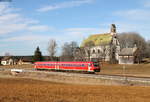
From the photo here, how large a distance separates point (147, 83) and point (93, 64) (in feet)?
70.7

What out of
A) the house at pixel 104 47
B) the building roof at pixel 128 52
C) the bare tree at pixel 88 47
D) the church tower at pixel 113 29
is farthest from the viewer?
the church tower at pixel 113 29

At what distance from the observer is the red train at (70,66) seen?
5262 centimetres

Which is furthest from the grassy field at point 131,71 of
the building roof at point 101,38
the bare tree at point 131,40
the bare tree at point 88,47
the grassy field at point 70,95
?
the building roof at point 101,38

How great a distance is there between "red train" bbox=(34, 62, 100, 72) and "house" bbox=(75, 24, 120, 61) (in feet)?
149

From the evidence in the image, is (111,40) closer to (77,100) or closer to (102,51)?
(102,51)

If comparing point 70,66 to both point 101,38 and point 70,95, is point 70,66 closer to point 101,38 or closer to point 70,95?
point 70,95

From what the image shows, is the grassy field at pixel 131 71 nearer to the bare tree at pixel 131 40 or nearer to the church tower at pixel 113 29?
the bare tree at pixel 131 40

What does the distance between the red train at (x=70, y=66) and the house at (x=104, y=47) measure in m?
45.4

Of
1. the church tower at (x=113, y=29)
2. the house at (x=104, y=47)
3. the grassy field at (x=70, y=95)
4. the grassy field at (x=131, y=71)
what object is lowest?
the grassy field at (x=131, y=71)

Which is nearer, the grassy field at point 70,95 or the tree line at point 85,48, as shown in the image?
the grassy field at point 70,95

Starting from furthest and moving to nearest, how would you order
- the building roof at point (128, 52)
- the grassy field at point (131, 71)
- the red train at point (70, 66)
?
the building roof at point (128, 52)
the grassy field at point (131, 71)
the red train at point (70, 66)

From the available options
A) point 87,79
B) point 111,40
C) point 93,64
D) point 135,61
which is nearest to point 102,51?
point 111,40

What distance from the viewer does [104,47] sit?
11925cm

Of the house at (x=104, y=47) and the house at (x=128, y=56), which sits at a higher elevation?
the house at (x=104, y=47)
